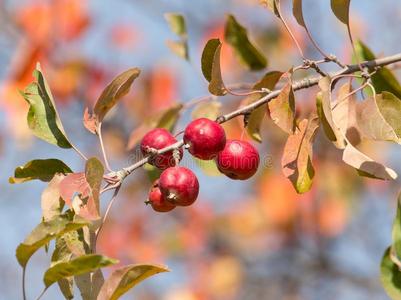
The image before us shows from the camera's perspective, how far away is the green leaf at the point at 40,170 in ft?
3.76

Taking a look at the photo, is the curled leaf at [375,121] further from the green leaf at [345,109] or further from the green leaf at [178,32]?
the green leaf at [178,32]

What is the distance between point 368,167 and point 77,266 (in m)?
0.41

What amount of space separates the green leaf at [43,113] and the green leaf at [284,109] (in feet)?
1.11

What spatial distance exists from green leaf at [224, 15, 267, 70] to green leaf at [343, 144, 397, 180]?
0.69 meters

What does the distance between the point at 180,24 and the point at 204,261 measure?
289 centimetres

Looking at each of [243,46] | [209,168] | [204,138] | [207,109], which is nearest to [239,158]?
[204,138]

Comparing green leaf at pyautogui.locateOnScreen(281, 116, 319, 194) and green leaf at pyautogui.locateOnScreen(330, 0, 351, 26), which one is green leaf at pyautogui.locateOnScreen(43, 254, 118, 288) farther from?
green leaf at pyautogui.locateOnScreen(330, 0, 351, 26)

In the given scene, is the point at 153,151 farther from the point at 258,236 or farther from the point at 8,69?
the point at 258,236

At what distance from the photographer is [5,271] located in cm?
477

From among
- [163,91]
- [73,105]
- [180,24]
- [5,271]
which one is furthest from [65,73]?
[180,24]

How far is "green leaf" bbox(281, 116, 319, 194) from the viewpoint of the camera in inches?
44.6

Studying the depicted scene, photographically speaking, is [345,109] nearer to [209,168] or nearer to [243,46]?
[209,168]

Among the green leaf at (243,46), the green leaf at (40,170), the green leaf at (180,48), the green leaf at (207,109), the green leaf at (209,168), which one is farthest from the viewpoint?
the green leaf at (180,48)

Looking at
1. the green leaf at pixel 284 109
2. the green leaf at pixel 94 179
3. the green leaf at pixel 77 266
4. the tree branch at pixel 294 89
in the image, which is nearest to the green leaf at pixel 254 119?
the tree branch at pixel 294 89
